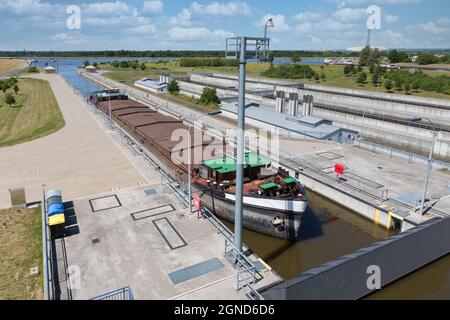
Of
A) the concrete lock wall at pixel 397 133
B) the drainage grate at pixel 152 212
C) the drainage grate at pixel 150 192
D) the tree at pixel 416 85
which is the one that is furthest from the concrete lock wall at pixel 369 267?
the tree at pixel 416 85

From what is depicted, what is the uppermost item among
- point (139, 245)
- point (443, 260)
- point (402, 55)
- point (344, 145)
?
point (402, 55)

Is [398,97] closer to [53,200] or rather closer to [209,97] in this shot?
[209,97]

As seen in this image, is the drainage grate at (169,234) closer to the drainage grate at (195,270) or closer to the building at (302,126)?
the drainage grate at (195,270)

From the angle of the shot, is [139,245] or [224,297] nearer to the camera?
[224,297]

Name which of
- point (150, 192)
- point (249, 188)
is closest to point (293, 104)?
point (249, 188)

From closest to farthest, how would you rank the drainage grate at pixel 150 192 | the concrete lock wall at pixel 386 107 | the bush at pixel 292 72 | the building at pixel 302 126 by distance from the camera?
the drainage grate at pixel 150 192
the building at pixel 302 126
the concrete lock wall at pixel 386 107
the bush at pixel 292 72
